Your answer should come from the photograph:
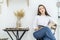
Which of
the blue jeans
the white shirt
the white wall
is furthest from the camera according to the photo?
the white wall

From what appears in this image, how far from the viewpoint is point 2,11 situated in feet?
15.2

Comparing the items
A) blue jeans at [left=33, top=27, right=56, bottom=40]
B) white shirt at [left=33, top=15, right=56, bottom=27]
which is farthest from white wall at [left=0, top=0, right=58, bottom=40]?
blue jeans at [left=33, top=27, right=56, bottom=40]

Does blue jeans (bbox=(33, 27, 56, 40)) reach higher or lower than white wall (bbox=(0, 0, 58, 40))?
lower

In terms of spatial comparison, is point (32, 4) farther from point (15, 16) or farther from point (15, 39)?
point (15, 39)

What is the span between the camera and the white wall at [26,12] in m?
4.61

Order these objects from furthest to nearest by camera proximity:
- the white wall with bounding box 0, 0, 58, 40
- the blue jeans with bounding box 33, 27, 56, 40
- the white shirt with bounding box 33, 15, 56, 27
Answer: the white wall with bounding box 0, 0, 58, 40
the white shirt with bounding box 33, 15, 56, 27
the blue jeans with bounding box 33, 27, 56, 40

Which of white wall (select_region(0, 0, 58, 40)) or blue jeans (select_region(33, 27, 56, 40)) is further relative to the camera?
white wall (select_region(0, 0, 58, 40))

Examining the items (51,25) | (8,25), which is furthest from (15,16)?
(51,25)

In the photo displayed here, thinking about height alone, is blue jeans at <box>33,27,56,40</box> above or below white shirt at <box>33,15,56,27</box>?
below

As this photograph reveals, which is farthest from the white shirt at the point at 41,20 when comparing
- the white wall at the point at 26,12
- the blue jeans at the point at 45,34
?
the blue jeans at the point at 45,34

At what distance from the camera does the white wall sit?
4.61 metres

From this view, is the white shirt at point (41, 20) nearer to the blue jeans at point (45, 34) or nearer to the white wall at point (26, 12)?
the white wall at point (26, 12)

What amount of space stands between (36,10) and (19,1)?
50cm

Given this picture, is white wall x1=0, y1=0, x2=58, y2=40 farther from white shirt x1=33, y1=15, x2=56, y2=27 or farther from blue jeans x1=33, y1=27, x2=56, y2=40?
blue jeans x1=33, y1=27, x2=56, y2=40
